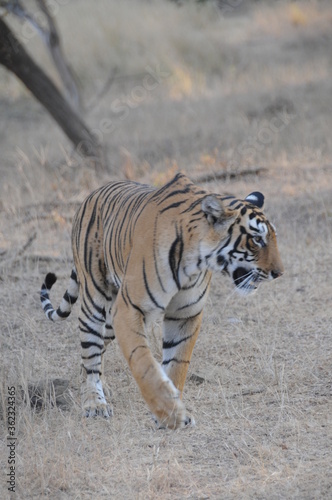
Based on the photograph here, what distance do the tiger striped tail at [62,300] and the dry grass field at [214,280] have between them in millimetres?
303

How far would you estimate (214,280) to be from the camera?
5754 millimetres

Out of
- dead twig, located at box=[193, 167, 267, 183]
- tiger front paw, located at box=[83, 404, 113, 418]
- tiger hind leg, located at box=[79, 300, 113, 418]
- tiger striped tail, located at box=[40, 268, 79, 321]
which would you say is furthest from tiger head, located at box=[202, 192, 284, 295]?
dead twig, located at box=[193, 167, 267, 183]

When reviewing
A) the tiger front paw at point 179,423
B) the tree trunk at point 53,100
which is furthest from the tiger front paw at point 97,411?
the tree trunk at point 53,100

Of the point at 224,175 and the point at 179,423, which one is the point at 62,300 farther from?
the point at 224,175

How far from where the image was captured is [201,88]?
11891 mm

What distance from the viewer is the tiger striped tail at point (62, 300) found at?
172 inches

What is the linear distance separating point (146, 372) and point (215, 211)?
75 cm

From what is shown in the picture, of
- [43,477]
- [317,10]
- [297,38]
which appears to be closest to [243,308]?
[43,477]

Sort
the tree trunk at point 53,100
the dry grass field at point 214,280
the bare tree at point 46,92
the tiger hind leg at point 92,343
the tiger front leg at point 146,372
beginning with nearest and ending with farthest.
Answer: the dry grass field at point 214,280, the tiger front leg at point 146,372, the tiger hind leg at point 92,343, the bare tree at point 46,92, the tree trunk at point 53,100

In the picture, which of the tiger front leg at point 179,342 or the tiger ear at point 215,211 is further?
the tiger front leg at point 179,342

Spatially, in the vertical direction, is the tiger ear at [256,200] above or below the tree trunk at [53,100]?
above

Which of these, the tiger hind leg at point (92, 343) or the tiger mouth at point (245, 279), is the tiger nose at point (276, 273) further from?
the tiger hind leg at point (92, 343)

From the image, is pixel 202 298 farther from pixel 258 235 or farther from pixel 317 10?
pixel 317 10

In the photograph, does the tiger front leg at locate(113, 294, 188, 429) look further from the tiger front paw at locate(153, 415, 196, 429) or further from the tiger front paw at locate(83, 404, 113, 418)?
the tiger front paw at locate(83, 404, 113, 418)
